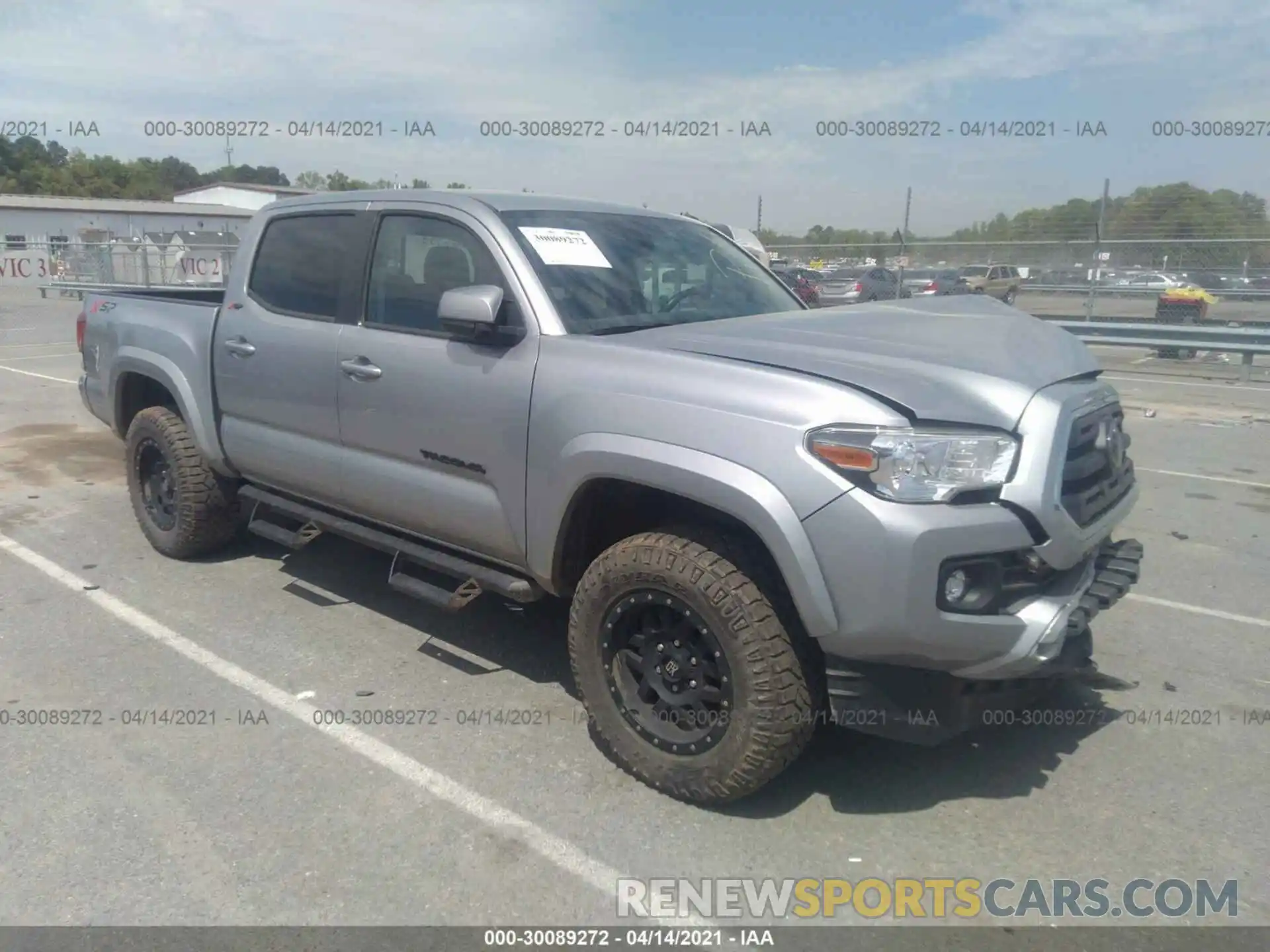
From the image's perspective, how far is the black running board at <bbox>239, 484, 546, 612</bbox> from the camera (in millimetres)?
4008

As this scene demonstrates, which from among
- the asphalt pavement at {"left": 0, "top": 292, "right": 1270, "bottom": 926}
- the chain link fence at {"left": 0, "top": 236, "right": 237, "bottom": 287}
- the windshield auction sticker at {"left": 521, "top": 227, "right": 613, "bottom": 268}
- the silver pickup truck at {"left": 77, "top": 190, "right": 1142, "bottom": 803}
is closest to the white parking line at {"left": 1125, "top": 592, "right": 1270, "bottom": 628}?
the asphalt pavement at {"left": 0, "top": 292, "right": 1270, "bottom": 926}

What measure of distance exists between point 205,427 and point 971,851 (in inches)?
167

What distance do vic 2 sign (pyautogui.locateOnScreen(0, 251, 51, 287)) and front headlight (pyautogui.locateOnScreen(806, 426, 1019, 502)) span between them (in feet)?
128

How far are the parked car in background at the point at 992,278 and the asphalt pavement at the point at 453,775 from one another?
17.4 metres

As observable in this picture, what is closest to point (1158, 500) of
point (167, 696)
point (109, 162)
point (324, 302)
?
point (324, 302)

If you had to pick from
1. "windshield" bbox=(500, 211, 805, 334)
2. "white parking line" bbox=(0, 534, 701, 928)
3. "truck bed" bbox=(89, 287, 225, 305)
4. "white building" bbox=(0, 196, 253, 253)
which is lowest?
"white parking line" bbox=(0, 534, 701, 928)

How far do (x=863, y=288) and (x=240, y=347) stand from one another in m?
17.8

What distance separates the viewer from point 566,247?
4.15 metres

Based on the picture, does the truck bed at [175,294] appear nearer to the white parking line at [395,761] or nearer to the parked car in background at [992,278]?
the white parking line at [395,761]

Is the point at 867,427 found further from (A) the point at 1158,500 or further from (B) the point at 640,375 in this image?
(A) the point at 1158,500

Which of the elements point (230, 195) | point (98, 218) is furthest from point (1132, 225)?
point (230, 195)

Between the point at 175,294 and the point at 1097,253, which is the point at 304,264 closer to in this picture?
the point at 175,294

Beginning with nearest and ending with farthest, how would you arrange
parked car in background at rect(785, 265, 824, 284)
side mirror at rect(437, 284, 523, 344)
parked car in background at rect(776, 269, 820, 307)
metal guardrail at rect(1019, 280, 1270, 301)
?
side mirror at rect(437, 284, 523, 344) → parked car in background at rect(776, 269, 820, 307) → metal guardrail at rect(1019, 280, 1270, 301) → parked car in background at rect(785, 265, 824, 284)

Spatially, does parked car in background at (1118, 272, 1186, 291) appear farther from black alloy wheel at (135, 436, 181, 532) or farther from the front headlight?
the front headlight
